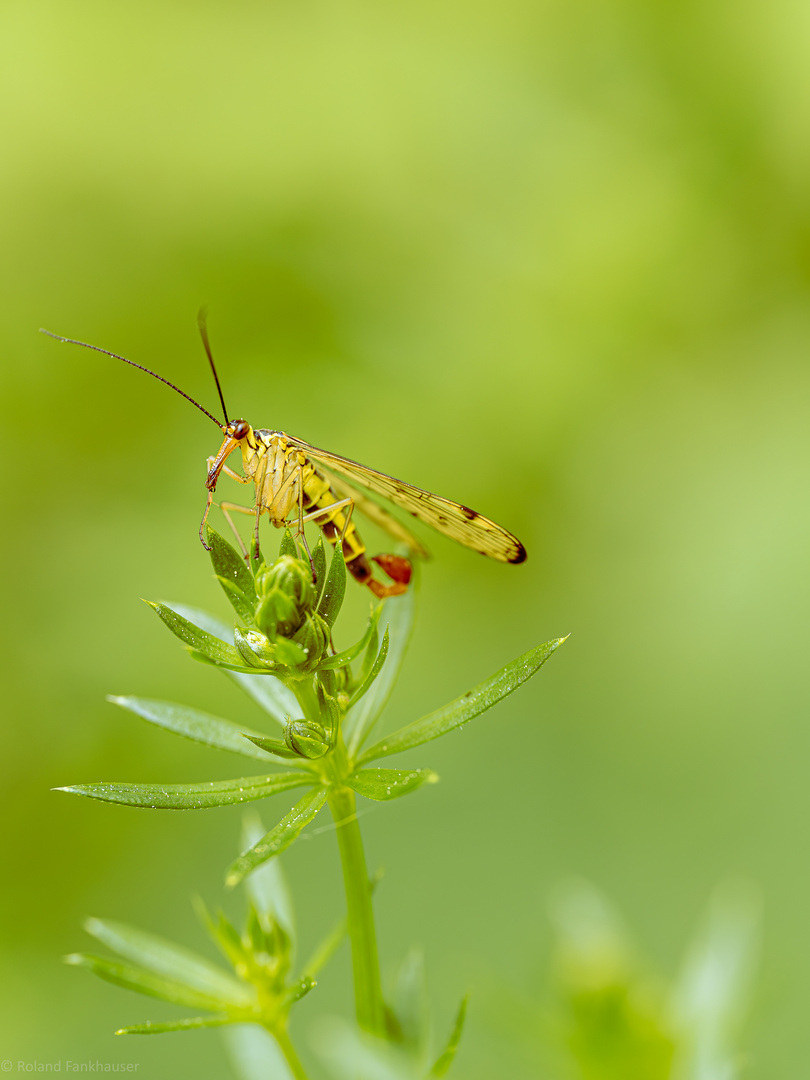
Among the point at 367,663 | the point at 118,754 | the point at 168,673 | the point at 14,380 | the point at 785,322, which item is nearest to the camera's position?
the point at 367,663

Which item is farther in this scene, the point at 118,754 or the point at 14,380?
the point at 14,380

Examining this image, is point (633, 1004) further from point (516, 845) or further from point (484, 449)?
point (484, 449)

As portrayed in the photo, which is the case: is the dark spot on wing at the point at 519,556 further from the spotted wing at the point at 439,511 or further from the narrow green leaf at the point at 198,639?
the narrow green leaf at the point at 198,639

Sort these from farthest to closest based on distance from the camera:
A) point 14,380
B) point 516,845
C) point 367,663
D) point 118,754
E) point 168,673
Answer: point 14,380, point 168,673, point 118,754, point 516,845, point 367,663

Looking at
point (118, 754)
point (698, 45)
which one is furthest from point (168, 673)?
point (698, 45)

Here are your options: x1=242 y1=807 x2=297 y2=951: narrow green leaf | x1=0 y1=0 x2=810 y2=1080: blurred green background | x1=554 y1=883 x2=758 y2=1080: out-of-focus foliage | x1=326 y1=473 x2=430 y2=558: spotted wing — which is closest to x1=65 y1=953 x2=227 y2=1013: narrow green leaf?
x1=242 y1=807 x2=297 y2=951: narrow green leaf

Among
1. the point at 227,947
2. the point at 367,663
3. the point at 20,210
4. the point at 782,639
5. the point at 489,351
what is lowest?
the point at 227,947

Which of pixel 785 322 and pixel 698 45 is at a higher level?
pixel 698 45

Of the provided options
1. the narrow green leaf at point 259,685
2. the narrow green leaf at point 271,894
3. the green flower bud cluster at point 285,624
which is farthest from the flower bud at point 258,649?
the narrow green leaf at point 271,894
